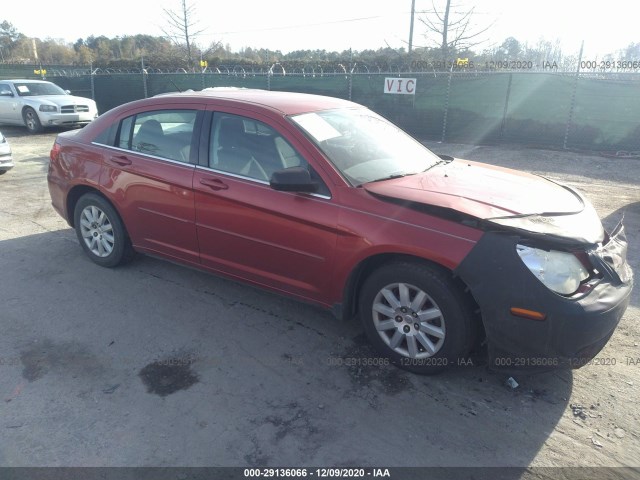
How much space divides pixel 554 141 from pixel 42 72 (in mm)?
20921

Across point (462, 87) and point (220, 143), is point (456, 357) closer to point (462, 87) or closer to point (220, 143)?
point (220, 143)

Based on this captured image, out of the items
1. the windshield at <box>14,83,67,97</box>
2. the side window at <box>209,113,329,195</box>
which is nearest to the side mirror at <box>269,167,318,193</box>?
the side window at <box>209,113,329,195</box>

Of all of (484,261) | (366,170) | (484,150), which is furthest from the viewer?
(484,150)

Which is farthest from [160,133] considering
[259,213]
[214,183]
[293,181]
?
[293,181]

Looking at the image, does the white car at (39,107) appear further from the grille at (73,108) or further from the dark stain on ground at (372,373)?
the dark stain on ground at (372,373)

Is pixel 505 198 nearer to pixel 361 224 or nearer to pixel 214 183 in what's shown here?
pixel 361 224

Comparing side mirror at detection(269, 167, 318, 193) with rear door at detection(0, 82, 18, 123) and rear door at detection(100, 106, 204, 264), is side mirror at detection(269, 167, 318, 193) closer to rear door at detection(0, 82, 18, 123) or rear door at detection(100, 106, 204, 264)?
rear door at detection(100, 106, 204, 264)

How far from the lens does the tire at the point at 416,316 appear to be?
3.07 m

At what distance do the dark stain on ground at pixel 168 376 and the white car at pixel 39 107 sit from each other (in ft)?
46.6

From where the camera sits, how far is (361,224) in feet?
10.8

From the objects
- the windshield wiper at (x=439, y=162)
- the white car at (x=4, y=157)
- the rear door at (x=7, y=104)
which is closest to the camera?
the windshield wiper at (x=439, y=162)

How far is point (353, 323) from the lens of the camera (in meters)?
4.05

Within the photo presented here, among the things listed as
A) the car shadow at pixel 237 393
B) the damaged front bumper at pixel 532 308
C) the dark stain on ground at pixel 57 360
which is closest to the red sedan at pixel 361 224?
the damaged front bumper at pixel 532 308

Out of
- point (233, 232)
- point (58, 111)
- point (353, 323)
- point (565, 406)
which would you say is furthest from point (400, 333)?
point (58, 111)
